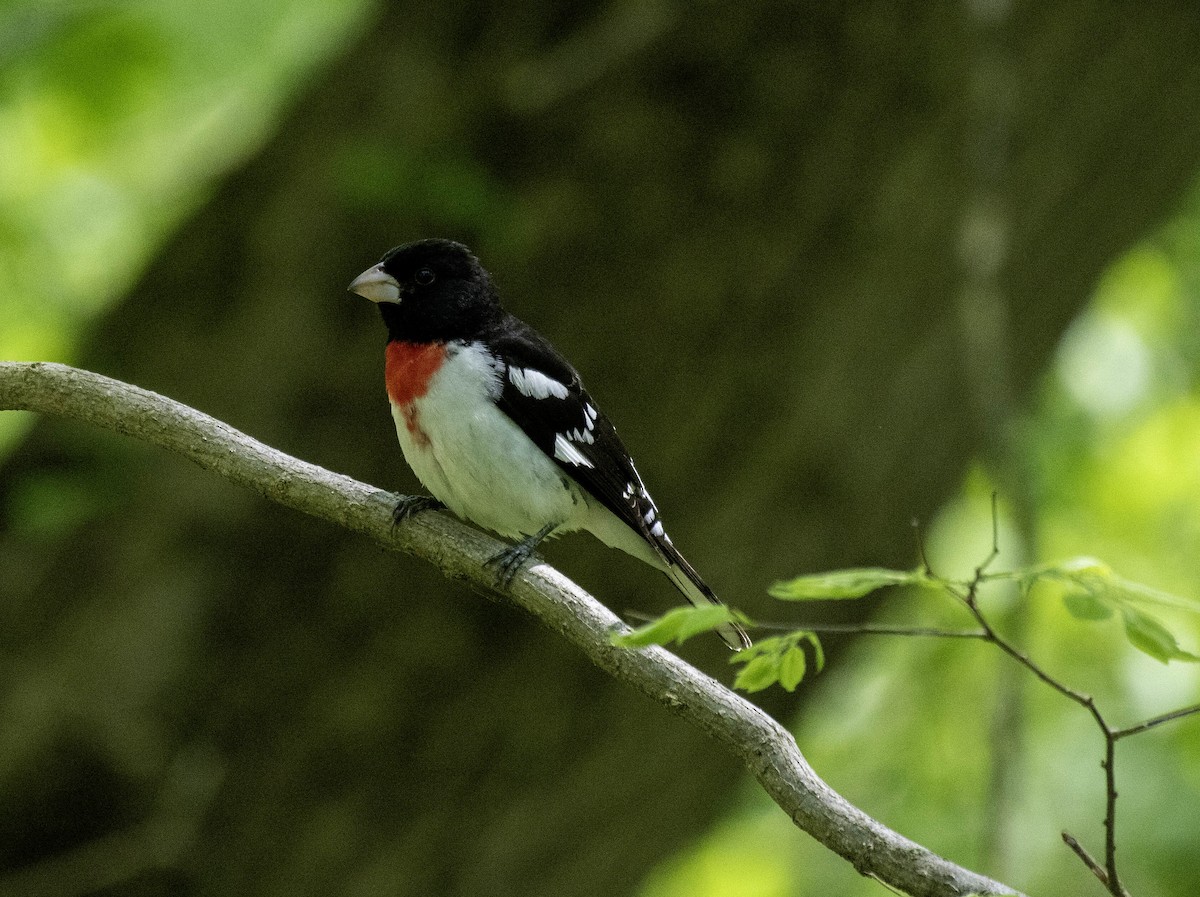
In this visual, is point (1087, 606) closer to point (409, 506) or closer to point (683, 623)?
point (683, 623)

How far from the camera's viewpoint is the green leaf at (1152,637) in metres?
1.64

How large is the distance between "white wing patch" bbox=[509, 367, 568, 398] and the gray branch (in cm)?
62

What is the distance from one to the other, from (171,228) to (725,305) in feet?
7.03

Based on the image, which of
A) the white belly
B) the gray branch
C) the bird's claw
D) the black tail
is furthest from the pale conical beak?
the black tail

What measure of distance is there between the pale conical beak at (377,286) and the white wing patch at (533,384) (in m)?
0.40

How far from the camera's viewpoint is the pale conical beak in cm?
350

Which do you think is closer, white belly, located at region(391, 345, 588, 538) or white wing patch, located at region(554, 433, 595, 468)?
white belly, located at region(391, 345, 588, 538)

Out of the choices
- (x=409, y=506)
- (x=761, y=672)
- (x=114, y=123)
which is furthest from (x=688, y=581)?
(x=114, y=123)

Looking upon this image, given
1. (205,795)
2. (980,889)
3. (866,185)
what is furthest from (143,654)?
(980,889)

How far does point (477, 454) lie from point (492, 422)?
107 millimetres

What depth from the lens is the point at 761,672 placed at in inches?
73.9

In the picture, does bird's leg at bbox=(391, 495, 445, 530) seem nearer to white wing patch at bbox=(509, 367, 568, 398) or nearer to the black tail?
white wing patch at bbox=(509, 367, 568, 398)

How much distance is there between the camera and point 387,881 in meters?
4.62

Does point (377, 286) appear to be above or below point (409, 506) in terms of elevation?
above
